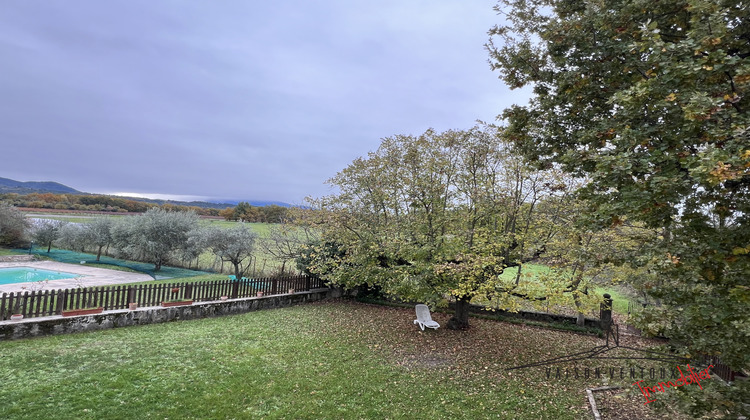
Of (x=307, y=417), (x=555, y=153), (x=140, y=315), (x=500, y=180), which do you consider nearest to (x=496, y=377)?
(x=307, y=417)

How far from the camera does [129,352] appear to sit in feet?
23.5

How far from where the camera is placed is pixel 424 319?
10984 mm

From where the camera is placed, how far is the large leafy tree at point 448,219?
943 centimetres

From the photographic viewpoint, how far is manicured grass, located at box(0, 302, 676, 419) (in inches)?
204

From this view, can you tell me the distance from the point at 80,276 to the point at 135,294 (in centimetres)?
1175

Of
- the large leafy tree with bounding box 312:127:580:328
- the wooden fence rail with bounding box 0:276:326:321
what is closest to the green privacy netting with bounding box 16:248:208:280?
the wooden fence rail with bounding box 0:276:326:321

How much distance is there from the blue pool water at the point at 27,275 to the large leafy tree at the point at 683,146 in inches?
959

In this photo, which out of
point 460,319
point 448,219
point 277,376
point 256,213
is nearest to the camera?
point 277,376

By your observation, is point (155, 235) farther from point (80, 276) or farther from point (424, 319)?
point (424, 319)

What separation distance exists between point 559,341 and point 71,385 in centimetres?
1201

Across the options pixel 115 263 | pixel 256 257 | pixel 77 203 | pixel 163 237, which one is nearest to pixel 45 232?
pixel 115 263

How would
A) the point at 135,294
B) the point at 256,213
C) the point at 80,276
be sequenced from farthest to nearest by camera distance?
the point at 256,213, the point at 80,276, the point at 135,294

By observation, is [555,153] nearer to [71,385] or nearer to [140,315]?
[71,385]

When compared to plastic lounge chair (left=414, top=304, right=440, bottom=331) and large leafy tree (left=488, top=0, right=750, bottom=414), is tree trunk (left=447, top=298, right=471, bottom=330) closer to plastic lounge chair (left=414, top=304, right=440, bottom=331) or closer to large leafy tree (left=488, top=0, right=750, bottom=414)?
plastic lounge chair (left=414, top=304, right=440, bottom=331)
